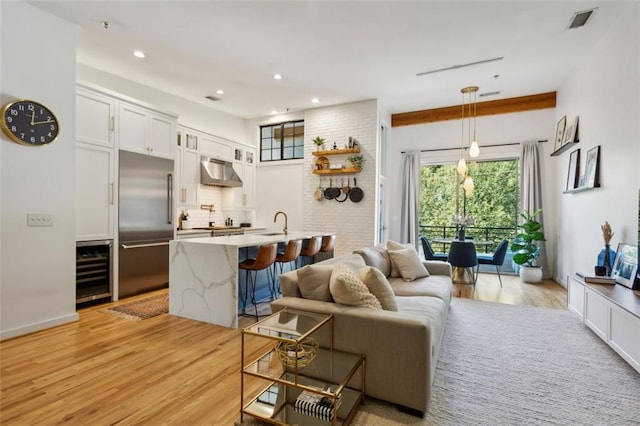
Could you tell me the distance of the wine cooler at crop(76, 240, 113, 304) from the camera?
12.6 ft

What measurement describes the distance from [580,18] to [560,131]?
2388 millimetres

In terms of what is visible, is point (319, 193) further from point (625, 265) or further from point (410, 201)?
point (625, 265)

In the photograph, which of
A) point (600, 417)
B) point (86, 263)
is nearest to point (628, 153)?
point (600, 417)

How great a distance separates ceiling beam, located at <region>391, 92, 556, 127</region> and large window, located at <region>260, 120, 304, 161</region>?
2.14 m

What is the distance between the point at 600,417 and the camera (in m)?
1.87

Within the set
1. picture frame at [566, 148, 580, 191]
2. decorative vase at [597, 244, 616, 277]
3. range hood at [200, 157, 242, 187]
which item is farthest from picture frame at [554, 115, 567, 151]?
range hood at [200, 157, 242, 187]

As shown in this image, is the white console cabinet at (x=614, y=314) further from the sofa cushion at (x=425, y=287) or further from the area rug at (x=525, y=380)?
the sofa cushion at (x=425, y=287)

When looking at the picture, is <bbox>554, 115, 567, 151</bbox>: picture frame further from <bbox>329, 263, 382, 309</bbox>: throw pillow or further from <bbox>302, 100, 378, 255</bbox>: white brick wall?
<bbox>329, 263, 382, 309</bbox>: throw pillow

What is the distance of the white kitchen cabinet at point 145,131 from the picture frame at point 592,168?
5.93 meters

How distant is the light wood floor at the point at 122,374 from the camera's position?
1.89m

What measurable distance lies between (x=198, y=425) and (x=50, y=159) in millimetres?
3113

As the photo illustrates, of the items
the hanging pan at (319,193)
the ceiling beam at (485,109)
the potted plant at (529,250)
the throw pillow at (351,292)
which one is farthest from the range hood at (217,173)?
the potted plant at (529,250)

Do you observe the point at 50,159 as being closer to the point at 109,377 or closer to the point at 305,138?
the point at 109,377

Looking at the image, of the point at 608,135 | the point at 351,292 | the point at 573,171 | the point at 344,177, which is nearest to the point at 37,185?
the point at 351,292
